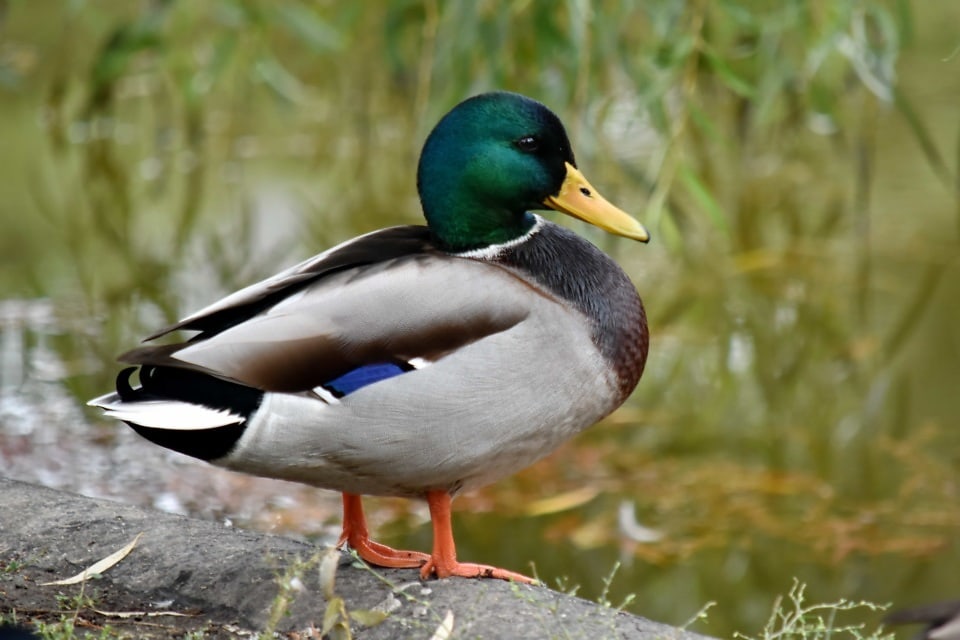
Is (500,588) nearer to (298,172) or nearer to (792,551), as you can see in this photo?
(792,551)

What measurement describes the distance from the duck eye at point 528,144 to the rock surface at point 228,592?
82 centimetres

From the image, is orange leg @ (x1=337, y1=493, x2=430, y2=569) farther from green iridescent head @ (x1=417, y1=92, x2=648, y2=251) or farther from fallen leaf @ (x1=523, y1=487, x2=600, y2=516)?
fallen leaf @ (x1=523, y1=487, x2=600, y2=516)

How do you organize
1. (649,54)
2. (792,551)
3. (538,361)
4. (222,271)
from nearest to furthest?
(538,361), (792,551), (649,54), (222,271)

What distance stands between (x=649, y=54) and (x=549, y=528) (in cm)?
151

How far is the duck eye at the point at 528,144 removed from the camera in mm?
2865

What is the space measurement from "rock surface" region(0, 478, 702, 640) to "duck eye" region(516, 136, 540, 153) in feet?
2.69

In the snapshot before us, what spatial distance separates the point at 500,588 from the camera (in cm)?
271

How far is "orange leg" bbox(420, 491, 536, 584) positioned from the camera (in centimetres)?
275

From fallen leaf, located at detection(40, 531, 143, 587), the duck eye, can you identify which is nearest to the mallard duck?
the duck eye

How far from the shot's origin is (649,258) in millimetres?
6664

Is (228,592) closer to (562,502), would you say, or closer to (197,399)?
(197,399)

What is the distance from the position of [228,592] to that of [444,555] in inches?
15.6

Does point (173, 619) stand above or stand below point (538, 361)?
below

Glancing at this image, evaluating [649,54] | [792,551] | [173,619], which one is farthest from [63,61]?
[173,619]
